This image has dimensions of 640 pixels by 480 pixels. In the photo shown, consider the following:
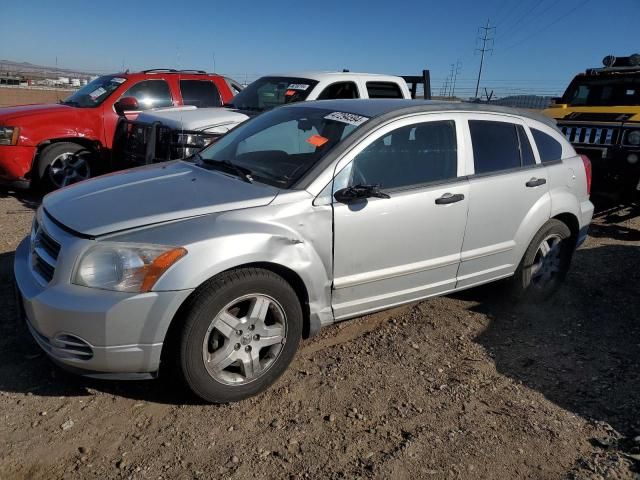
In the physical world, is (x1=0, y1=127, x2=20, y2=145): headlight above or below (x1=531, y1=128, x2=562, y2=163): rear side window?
below

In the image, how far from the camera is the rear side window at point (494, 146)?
12.9 ft

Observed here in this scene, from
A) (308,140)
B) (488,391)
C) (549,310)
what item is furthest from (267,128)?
(549,310)

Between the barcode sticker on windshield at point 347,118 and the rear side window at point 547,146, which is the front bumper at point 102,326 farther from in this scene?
the rear side window at point 547,146

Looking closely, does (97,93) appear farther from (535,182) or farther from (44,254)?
(535,182)

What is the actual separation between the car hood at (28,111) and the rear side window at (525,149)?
617 cm

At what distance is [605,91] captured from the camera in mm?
8031

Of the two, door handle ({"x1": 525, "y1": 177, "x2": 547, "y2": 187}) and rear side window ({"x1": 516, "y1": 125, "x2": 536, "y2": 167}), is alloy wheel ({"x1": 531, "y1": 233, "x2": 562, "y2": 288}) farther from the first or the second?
rear side window ({"x1": 516, "y1": 125, "x2": 536, "y2": 167})

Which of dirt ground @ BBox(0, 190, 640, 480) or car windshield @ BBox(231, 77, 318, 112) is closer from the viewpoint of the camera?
dirt ground @ BBox(0, 190, 640, 480)

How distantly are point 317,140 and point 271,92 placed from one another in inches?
172

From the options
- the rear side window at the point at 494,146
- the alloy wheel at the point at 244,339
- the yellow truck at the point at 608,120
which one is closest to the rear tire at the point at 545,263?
the rear side window at the point at 494,146

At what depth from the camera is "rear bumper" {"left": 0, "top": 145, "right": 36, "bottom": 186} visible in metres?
6.98

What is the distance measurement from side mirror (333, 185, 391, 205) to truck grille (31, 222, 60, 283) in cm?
158

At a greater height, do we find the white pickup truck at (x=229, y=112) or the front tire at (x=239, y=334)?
the white pickup truck at (x=229, y=112)

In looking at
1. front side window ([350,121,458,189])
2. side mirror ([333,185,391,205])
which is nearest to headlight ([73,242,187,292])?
side mirror ([333,185,391,205])
